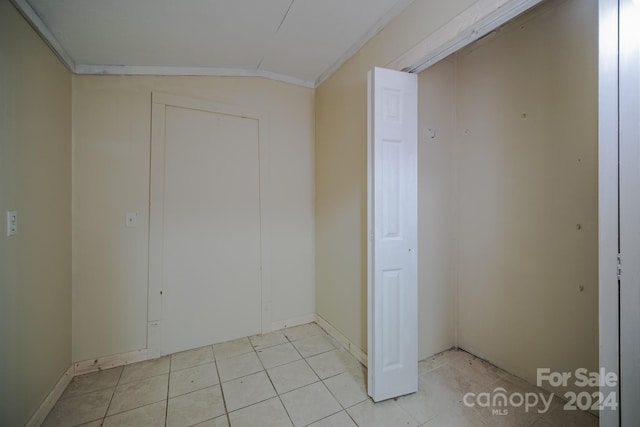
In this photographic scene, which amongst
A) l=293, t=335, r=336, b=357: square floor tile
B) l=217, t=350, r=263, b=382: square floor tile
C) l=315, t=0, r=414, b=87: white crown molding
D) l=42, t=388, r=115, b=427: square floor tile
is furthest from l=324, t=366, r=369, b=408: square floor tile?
l=315, t=0, r=414, b=87: white crown molding

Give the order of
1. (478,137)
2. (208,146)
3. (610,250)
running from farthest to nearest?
1. (208,146)
2. (478,137)
3. (610,250)

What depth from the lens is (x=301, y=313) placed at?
2.68m

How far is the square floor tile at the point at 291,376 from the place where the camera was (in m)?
1.77

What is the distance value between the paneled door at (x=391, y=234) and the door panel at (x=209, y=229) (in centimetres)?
130

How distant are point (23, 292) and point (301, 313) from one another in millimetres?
2039

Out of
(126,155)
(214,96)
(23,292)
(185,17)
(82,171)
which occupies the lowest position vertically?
(23,292)

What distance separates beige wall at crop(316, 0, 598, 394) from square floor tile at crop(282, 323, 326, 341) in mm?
184

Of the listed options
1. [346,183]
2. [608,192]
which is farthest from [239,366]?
[608,192]

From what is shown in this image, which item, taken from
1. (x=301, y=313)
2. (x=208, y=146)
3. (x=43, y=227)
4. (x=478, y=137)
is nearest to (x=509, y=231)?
(x=478, y=137)

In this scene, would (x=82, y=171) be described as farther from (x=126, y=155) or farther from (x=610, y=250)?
(x=610, y=250)

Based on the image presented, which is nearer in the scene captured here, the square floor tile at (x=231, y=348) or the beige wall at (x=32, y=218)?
the beige wall at (x=32, y=218)

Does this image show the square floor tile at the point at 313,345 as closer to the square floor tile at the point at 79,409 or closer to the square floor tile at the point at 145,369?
the square floor tile at the point at 145,369

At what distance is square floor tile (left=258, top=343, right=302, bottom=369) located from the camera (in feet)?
6.71

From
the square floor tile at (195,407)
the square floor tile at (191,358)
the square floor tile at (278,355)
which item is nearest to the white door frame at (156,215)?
the square floor tile at (191,358)
